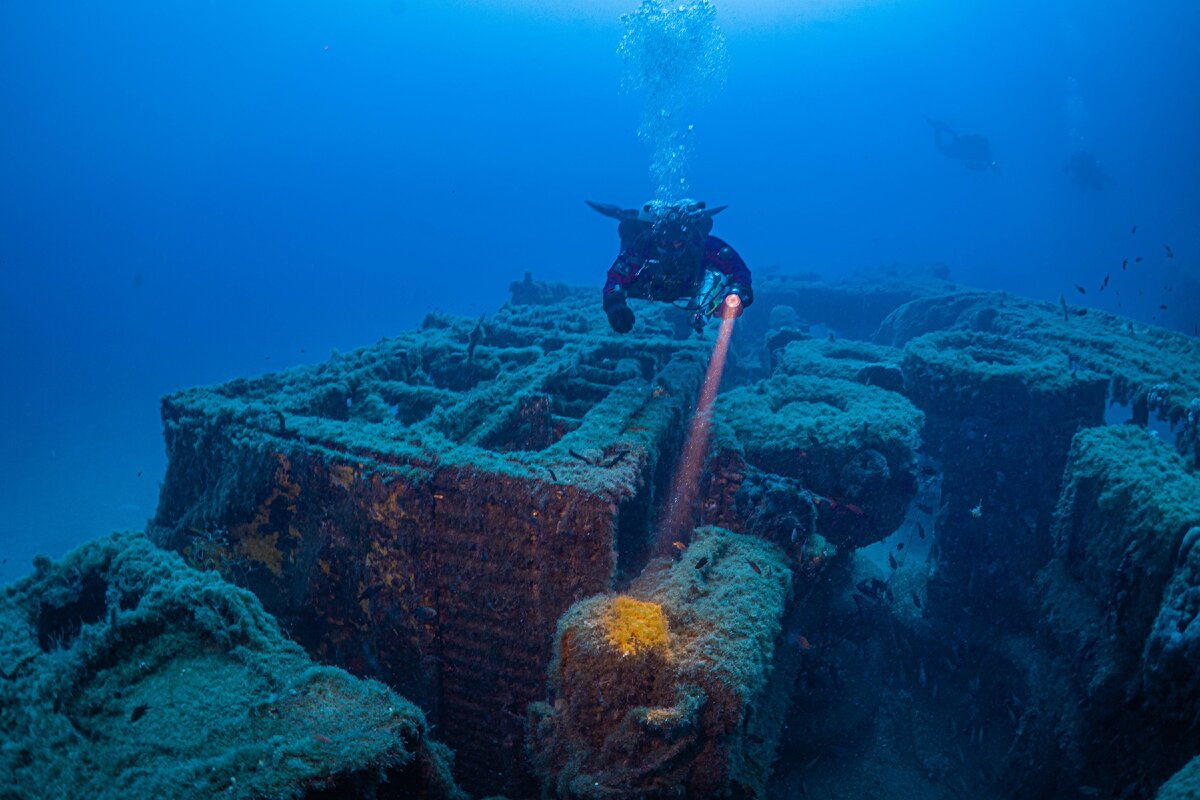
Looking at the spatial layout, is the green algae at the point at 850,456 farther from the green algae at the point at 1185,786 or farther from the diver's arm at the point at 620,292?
the green algae at the point at 1185,786

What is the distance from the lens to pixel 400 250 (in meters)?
158

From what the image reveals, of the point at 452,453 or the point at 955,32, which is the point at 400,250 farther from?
the point at 452,453

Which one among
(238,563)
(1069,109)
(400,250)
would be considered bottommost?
(238,563)

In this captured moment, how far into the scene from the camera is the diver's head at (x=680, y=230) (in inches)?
271

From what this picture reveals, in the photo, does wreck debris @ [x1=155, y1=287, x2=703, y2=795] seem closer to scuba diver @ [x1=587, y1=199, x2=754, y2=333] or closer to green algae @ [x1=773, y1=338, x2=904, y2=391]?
scuba diver @ [x1=587, y1=199, x2=754, y2=333]

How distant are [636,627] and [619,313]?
3.84m

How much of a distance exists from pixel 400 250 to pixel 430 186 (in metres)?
30.0

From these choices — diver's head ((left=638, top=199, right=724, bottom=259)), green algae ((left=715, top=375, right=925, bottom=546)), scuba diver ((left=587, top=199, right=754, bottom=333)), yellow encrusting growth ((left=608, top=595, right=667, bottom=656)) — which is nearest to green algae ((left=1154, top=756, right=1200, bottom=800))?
yellow encrusting growth ((left=608, top=595, right=667, bottom=656))

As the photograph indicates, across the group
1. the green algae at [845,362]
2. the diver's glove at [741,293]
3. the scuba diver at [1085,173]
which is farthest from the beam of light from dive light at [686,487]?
the scuba diver at [1085,173]

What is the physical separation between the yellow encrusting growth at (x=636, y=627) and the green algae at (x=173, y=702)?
1.06 meters

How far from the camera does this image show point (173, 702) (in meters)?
2.56

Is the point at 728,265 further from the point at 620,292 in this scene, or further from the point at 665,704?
the point at 665,704

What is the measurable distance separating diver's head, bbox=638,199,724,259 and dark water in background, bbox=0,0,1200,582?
7242 centimetres

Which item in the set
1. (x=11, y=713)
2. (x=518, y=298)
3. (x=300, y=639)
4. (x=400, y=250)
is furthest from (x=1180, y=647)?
(x=400, y=250)
